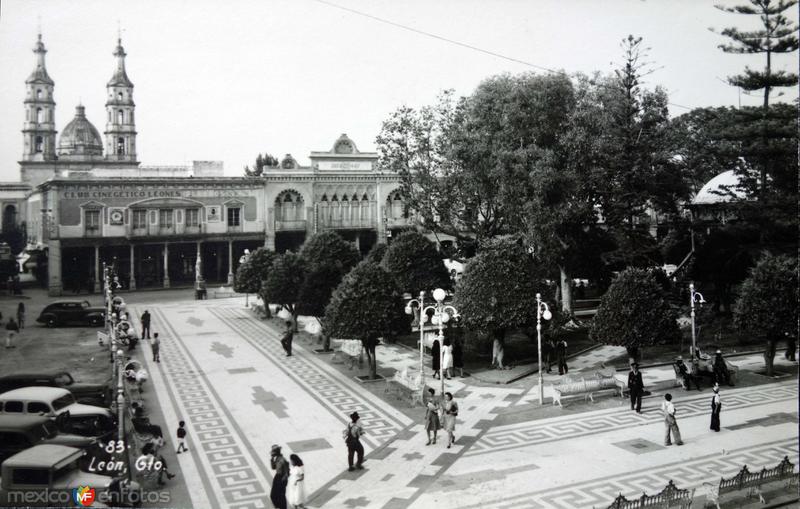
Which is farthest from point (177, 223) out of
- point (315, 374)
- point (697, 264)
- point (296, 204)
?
point (697, 264)

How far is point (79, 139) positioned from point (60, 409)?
130 feet

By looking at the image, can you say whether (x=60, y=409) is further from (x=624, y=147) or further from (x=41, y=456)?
(x=624, y=147)

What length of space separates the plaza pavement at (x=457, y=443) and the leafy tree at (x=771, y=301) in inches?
75.1

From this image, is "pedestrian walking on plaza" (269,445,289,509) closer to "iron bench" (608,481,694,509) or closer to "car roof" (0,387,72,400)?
"iron bench" (608,481,694,509)

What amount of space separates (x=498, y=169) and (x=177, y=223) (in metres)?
28.4

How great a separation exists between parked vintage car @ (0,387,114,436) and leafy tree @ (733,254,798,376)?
18444 millimetres

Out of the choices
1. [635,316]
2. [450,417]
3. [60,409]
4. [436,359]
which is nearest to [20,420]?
[60,409]

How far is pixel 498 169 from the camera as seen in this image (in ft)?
87.0

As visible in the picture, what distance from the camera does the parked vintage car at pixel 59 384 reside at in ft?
49.7

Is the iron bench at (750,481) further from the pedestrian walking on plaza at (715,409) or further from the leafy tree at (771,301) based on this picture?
the leafy tree at (771,301)

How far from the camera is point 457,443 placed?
15367 millimetres

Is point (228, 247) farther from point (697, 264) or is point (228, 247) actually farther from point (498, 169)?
point (697, 264)

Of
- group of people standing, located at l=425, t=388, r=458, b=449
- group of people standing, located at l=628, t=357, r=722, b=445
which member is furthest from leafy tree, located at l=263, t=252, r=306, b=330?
group of people standing, located at l=628, t=357, r=722, b=445

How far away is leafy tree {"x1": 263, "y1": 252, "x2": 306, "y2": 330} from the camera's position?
1150 inches
